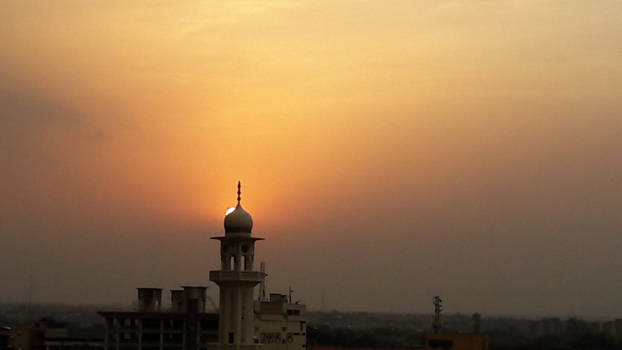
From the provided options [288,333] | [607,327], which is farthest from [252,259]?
[607,327]

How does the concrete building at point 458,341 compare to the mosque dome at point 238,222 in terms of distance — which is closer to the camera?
the mosque dome at point 238,222

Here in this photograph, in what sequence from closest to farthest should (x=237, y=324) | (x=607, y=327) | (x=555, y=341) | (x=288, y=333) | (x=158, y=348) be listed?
(x=237, y=324)
(x=158, y=348)
(x=288, y=333)
(x=555, y=341)
(x=607, y=327)

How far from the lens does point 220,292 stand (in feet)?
155

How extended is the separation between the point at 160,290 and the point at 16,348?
566 inches

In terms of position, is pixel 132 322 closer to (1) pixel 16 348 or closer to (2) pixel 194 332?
(2) pixel 194 332

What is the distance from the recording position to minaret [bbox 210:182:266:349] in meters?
46.6

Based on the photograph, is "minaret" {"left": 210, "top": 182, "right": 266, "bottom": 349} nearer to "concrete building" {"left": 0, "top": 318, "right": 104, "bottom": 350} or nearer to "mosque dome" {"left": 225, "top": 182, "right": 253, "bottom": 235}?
"mosque dome" {"left": 225, "top": 182, "right": 253, "bottom": 235}

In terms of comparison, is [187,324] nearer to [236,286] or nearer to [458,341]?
[458,341]

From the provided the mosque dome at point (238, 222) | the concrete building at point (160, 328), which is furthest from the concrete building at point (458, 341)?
the mosque dome at point (238, 222)

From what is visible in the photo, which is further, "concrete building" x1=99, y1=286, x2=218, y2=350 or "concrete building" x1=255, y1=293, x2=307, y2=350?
"concrete building" x1=255, y1=293, x2=307, y2=350

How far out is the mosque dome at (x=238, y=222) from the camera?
1889 inches

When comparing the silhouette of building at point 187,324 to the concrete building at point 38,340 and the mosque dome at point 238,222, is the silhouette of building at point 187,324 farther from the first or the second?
the mosque dome at point 238,222

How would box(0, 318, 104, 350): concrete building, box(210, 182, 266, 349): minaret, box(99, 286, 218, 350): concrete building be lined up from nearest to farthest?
box(210, 182, 266, 349): minaret → box(99, 286, 218, 350): concrete building → box(0, 318, 104, 350): concrete building

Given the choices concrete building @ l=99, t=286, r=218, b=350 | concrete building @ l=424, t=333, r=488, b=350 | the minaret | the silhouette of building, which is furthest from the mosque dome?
concrete building @ l=424, t=333, r=488, b=350
